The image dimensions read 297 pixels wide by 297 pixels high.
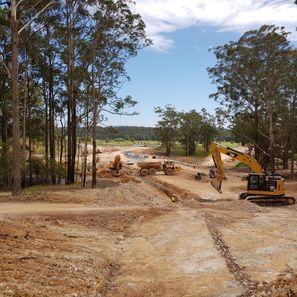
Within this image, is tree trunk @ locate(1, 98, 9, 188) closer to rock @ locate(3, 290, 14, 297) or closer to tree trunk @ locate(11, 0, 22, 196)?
tree trunk @ locate(11, 0, 22, 196)

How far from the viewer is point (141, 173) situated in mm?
50219

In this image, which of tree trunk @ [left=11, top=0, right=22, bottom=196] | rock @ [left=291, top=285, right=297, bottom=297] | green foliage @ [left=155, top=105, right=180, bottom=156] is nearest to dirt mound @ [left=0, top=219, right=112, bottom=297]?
rock @ [left=291, top=285, right=297, bottom=297]

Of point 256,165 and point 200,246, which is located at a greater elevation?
point 256,165

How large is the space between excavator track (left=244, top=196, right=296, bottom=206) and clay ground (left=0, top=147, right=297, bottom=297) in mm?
3758

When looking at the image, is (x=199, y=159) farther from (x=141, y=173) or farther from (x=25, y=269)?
(x=25, y=269)

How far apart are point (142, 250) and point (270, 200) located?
14.9 meters

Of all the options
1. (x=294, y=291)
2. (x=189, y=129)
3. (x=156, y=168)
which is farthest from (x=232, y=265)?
(x=189, y=129)

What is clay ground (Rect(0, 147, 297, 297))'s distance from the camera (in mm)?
10344

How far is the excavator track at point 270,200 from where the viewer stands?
88.9ft

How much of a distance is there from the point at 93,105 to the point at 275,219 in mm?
21240

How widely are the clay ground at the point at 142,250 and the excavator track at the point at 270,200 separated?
3758 mm

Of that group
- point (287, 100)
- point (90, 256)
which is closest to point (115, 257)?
point (90, 256)

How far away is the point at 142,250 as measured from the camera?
1429 cm

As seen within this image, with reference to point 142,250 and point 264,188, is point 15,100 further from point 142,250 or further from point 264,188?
point 264,188
